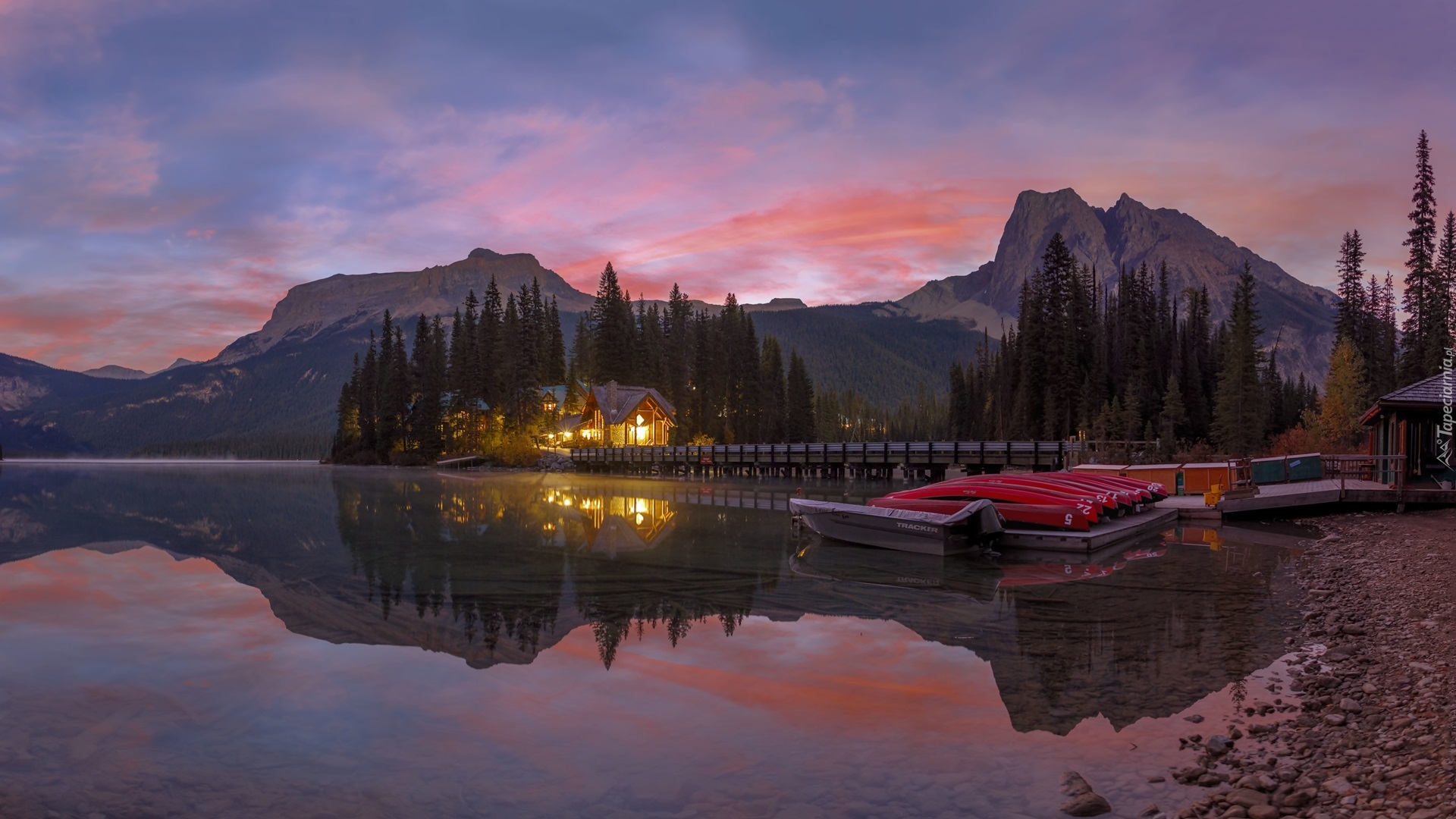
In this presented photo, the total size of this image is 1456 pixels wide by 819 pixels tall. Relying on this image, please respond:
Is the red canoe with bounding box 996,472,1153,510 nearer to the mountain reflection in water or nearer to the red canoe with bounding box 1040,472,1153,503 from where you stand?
the red canoe with bounding box 1040,472,1153,503

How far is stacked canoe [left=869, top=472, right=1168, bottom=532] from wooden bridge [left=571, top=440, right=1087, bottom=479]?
65.7ft

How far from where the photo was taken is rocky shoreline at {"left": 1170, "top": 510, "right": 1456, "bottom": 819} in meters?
5.75

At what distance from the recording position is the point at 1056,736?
24.8 ft

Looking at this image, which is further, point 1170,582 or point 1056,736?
point 1170,582

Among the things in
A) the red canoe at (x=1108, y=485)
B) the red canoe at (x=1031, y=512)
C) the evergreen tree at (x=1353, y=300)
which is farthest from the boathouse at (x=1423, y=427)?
the evergreen tree at (x=1353, y=300)

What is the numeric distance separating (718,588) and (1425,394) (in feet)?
83.5

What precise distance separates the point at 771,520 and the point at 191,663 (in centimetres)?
2074

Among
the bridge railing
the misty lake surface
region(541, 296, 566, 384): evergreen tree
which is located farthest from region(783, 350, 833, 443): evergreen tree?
the misty lake surface

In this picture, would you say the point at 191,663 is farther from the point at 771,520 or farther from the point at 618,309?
the point at 618,309

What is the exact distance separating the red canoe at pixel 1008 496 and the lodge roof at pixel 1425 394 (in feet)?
41.5

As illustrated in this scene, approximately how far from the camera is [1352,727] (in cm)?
723

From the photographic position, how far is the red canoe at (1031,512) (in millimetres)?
21250

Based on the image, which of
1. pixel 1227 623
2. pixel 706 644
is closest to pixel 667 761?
pixel 706 644

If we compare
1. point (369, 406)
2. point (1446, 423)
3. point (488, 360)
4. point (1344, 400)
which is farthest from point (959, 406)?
point (1446, 423)
